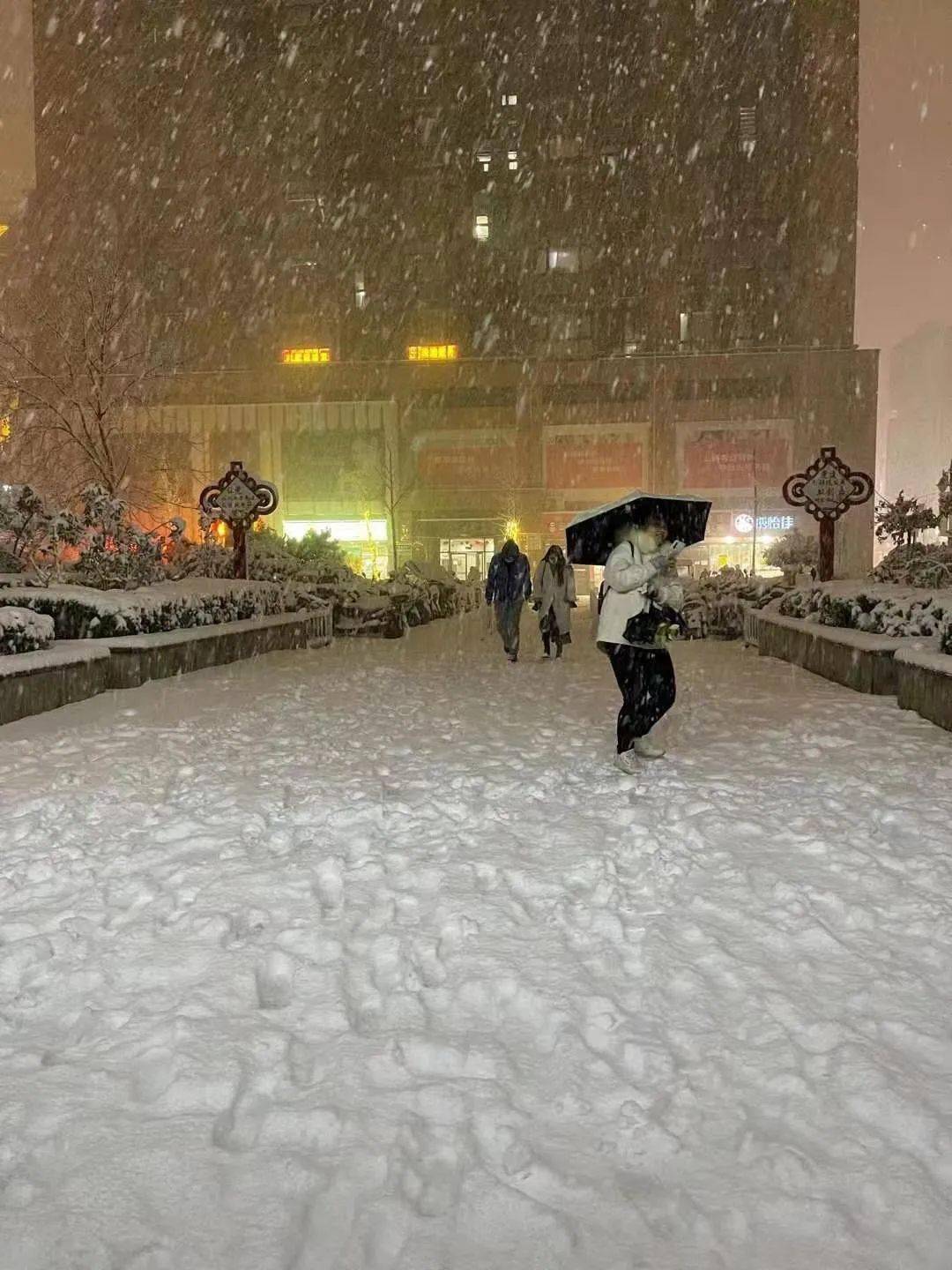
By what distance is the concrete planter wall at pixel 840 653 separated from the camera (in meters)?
10.8

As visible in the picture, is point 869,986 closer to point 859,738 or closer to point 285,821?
point 285,821

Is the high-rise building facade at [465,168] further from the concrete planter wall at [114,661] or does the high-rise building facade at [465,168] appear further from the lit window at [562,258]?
the concrete planter wall at [114,661]

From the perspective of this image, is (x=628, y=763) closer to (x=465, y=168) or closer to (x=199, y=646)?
(x=199, y=646)

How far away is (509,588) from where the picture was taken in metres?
14.8

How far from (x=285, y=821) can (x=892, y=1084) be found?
3.72 metres

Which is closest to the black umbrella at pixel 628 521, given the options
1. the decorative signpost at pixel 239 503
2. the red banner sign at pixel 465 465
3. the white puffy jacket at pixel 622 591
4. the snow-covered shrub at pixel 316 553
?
the white puffy jacket at pixel 622 591

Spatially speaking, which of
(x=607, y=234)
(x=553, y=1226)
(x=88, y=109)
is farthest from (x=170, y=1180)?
(x=88, y=109)

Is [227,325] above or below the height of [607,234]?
below

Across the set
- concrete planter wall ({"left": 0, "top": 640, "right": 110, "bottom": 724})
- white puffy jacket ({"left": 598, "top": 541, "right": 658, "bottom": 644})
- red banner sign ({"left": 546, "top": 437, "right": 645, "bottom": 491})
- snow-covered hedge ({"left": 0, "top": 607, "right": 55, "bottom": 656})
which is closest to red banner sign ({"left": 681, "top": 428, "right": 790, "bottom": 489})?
red banner sign ({"left": 546, "top": 437, "right": 645, "bottom": 491})

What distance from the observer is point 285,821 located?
5.67 meters

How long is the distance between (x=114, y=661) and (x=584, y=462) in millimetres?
40860

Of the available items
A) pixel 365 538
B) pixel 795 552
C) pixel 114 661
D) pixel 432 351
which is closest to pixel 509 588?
pixel 114 661

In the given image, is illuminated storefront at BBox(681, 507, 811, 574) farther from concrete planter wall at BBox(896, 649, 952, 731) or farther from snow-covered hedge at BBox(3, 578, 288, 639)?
concrete planter wall at BBox(896, 649, 952, 731)

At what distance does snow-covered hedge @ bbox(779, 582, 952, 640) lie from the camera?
1079 centimetres
